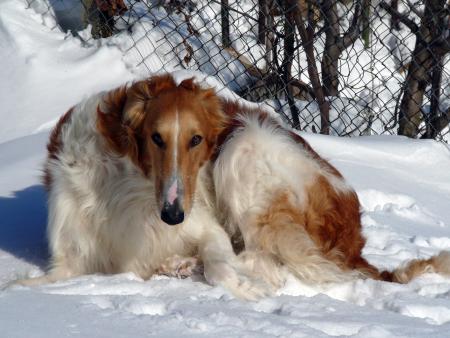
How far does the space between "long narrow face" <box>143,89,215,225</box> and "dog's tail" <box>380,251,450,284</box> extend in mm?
929

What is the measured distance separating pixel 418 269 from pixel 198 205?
0.95 metres

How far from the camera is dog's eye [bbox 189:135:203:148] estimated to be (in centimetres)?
340

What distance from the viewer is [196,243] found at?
3.68 meters

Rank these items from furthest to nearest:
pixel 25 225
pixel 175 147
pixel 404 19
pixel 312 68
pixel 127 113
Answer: pixel 312 68
pixel 404 19
pixel 25 225
pixel 127 113
pixel 175 147

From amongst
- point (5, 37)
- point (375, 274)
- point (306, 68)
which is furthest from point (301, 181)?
point (5, 37)

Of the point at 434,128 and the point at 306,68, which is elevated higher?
the point at 306,68

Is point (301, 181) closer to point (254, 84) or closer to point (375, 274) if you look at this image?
point (375, 274)

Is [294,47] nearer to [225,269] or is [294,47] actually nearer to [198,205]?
[198,205]

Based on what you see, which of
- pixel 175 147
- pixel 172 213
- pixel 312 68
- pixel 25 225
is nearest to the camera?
pixel 172 213

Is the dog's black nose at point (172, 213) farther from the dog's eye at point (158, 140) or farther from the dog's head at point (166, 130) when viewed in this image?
the dog's eye at point (158, 140)

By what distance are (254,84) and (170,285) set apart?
3535mm

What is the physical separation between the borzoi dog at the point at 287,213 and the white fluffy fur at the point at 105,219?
0.12 m

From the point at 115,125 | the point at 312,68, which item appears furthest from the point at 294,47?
the point at 115,125

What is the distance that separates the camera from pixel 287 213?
3.63m
